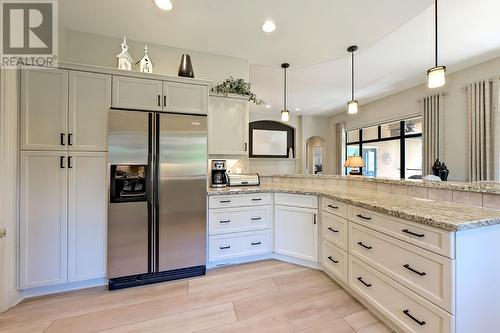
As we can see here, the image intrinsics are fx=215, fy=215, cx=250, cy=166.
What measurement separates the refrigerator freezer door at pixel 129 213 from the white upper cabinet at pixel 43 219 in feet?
1.42

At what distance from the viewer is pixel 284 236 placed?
274 cm

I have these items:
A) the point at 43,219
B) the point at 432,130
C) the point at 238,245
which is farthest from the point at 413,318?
the point at 432,130

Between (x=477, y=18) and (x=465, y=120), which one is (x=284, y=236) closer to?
(x=477, y=18)

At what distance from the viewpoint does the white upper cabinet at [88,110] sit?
210 centimetres

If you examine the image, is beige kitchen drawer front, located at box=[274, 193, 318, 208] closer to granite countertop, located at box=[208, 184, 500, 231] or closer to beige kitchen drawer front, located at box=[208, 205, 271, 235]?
beige kitchen drawer front, located at box=[208, 205, 271, 235]

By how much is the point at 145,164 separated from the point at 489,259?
2.74 metres

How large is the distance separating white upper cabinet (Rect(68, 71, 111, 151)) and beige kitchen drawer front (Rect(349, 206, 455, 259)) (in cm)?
258

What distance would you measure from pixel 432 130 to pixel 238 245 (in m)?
4.72

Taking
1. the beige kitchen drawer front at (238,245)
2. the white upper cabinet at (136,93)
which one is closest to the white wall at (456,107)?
the beige kitchen drawer front at (238,245)

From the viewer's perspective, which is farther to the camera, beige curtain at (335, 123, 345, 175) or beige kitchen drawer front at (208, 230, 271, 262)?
beige curtain at (335, 123, 345, 175)

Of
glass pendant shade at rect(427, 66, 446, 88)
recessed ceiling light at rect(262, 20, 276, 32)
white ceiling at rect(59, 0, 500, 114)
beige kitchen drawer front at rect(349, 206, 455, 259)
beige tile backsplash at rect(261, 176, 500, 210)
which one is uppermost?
white ceiling at rect(59, 0, 500, 114)

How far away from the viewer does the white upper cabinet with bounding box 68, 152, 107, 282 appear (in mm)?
2090

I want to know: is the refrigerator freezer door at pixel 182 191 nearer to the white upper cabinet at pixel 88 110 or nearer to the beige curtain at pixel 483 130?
the white upper cabinet at pixel 88 110

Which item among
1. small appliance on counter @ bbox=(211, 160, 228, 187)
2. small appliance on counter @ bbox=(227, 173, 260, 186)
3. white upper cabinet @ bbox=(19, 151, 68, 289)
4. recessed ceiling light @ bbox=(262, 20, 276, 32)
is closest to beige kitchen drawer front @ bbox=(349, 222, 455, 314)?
small appliance on counter @ bbox=(227, 173, 260, 186)
